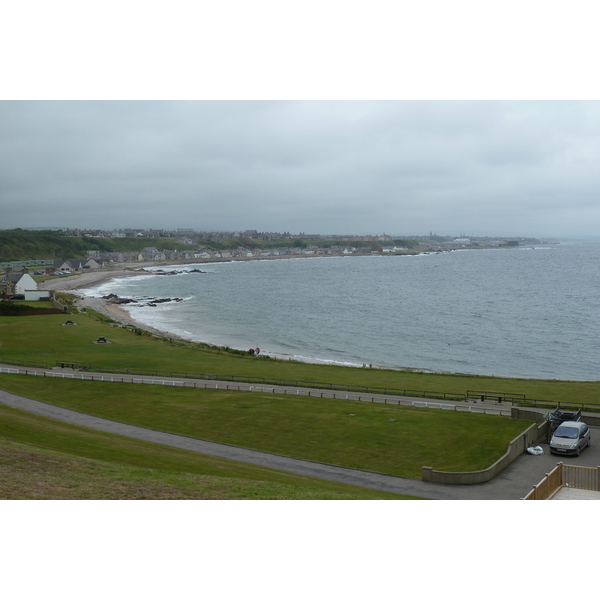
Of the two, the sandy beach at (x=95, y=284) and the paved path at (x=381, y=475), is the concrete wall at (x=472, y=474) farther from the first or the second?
the sandy beach at (x=95, y=284)

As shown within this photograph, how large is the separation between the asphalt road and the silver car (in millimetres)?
280

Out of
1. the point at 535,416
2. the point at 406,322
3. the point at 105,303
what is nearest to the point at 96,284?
the point at 105,303

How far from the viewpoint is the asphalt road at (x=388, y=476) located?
1734cm

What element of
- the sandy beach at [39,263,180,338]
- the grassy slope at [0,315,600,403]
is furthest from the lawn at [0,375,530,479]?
the sandy beach at [39,263,180,338]

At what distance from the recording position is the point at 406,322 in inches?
2921

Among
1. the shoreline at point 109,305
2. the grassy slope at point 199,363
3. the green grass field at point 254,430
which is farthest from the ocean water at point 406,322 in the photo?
the green grass field at point 254,430

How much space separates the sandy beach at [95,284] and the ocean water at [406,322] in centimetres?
255

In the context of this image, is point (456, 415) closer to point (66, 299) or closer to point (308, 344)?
point (308, 344)

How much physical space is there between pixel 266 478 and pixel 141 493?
463cm

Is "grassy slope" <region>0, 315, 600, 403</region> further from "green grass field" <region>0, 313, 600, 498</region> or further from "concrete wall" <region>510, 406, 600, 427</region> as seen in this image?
"concrete wall" <region>510, 406, 600, 427</region>

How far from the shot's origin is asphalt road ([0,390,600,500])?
17.3 meters

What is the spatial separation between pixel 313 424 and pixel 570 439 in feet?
34.2

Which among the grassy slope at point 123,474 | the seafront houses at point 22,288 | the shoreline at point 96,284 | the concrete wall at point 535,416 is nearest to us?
the grassy slope at point 123,474

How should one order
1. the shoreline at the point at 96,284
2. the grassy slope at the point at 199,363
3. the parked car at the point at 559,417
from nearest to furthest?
the parked car at the point at 559,417
the grassy slope at the point at 199,363
the shoreline at the point at 96,284
